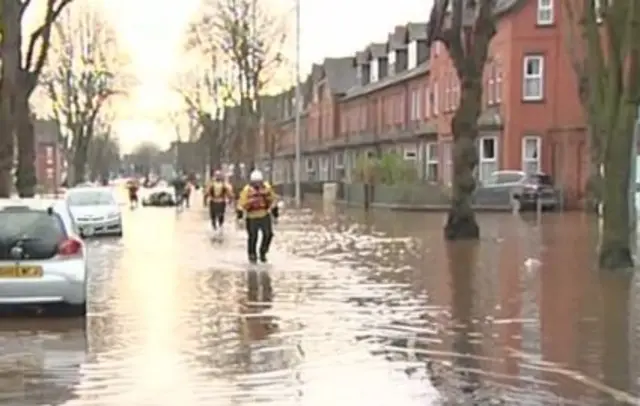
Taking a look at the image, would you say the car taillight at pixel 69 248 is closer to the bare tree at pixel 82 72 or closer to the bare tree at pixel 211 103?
the bare tree at pixel 82 72

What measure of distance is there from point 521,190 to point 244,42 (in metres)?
19.0

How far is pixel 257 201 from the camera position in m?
22.6

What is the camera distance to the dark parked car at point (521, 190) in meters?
49.8

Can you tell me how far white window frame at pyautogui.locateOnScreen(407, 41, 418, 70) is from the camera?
75.1 m

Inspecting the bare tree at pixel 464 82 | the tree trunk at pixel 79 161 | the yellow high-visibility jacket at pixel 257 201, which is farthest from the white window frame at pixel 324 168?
the yellow high-visibility jacket at pixel 257 201

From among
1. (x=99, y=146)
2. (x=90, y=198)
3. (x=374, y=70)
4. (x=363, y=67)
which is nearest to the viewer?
(x=90, y=198)

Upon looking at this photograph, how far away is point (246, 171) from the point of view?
80.6 meters

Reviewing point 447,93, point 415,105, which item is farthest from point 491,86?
point 415,105

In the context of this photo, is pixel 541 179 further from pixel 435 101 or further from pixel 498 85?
pixel 435 101

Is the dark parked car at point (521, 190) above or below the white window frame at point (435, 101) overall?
below

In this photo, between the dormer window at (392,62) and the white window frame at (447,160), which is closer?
the white window frame at (447,160)

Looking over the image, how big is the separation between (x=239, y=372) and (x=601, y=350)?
3.65 meters

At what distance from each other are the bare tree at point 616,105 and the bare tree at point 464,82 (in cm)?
674

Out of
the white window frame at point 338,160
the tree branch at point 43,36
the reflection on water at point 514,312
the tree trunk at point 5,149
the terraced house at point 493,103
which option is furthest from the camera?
the white window frame at point 338,160
